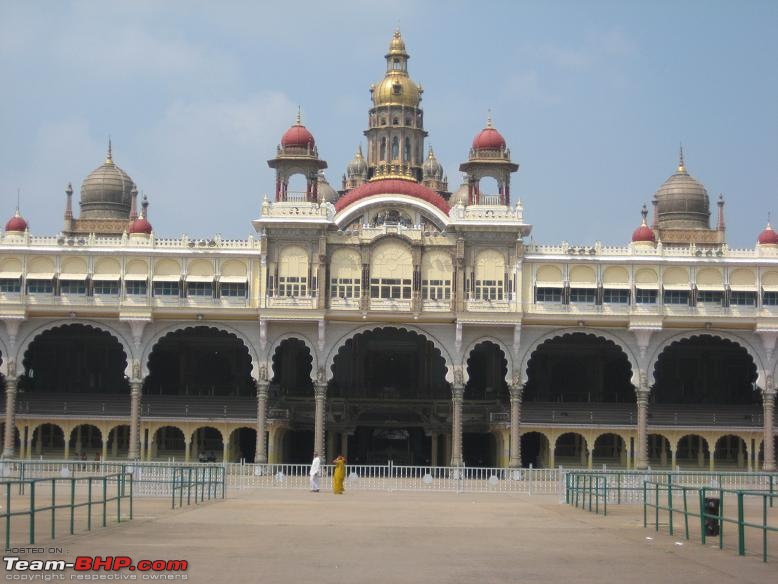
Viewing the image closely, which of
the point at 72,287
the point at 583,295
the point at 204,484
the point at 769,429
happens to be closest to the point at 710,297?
the point at 583,295

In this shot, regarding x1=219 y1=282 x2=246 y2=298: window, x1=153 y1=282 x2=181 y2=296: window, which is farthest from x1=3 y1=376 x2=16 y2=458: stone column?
x1=219 y1=282 x2=246 y2=298: window

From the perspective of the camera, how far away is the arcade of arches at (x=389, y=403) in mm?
60438

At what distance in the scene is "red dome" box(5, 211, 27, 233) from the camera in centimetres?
6200

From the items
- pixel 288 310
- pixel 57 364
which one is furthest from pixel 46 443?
pixel 288 310

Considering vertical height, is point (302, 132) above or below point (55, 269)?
above

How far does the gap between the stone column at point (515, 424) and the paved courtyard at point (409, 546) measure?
23.4 metres

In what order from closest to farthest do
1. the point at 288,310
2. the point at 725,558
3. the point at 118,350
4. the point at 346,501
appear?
the point at 725,558 < the point at 346,501 < the point at 288,310 < the point at 118,350

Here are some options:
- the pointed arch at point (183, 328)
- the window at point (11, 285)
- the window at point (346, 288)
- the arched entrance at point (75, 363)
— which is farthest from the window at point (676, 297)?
the window at point (11, 285)

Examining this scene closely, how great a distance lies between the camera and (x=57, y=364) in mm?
66875

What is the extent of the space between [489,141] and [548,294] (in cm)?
861

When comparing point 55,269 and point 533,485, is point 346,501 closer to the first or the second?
point 533,485

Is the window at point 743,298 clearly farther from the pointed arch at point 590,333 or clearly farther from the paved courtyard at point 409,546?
the paved courtyard at point 409,546

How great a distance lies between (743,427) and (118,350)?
104ft

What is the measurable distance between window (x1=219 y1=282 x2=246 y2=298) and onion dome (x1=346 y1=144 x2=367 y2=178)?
25794 mm
